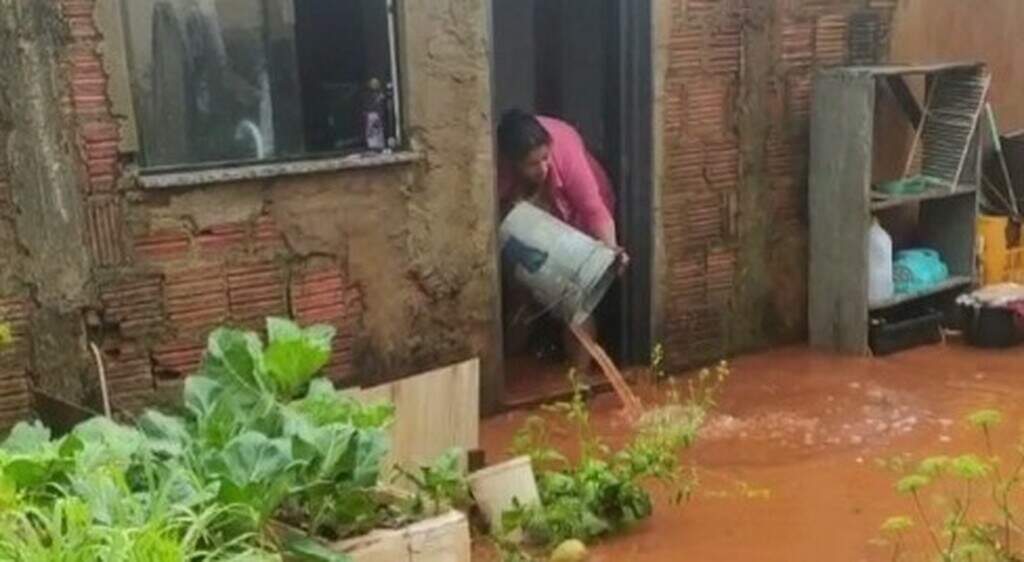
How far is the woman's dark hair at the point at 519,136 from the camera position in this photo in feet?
19.3

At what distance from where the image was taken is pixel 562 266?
5723mm

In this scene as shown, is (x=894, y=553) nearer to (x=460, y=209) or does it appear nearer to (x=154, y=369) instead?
(x=460, y=209)

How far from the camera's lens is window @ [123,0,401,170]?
15.6 ft

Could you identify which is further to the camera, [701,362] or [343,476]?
[701,362]

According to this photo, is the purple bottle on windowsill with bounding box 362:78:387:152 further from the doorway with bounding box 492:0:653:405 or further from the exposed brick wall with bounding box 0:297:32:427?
the exposed brick wall with bounding box 0:297:32:427

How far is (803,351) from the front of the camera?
6.68m

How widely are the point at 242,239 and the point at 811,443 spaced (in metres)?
2.56

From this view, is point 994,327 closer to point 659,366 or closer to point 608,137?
point 659,366

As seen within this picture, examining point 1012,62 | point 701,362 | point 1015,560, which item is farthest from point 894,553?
point 1012,62

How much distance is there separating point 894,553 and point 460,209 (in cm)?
239

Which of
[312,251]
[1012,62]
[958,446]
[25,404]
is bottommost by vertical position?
[958,446]

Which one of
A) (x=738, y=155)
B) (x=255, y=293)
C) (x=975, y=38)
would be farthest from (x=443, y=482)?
(x=975, y=38)

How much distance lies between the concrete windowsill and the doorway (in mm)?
830

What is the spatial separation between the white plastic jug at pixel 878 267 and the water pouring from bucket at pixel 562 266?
4.88ft
